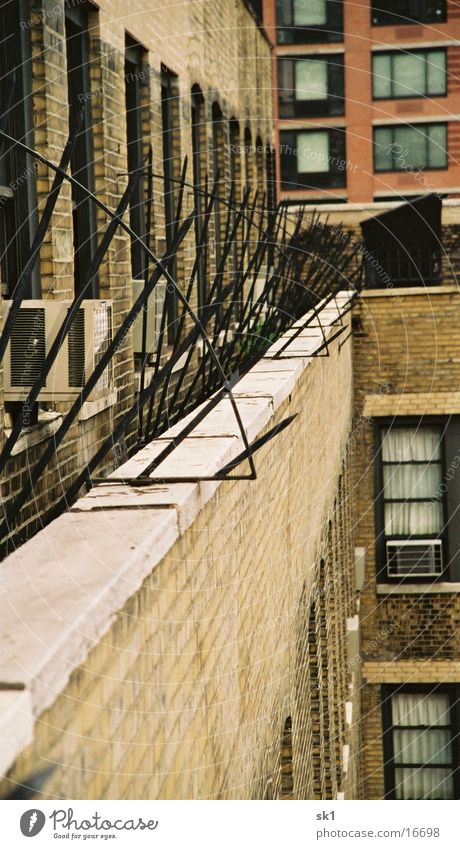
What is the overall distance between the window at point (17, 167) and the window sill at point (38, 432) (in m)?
0.65

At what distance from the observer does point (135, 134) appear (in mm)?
10844

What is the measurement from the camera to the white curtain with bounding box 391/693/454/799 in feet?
61.0

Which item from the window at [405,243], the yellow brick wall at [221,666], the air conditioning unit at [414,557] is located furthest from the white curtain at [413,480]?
the yellow brick wall at [221,666]

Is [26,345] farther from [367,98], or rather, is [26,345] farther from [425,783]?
[367,98]

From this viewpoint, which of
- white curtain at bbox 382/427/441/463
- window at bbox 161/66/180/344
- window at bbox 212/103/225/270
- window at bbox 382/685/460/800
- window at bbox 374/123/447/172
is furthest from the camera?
window at bbox 374/123/447/172

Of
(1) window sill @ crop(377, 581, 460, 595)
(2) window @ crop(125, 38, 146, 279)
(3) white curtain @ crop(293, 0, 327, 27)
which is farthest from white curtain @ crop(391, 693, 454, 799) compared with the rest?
(3) white curtain @ crop(293, 0, 327, 27)

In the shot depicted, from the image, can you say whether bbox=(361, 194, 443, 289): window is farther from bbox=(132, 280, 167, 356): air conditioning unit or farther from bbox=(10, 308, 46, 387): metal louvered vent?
bbox=(10, 308, 46, 387): metal louvered vent

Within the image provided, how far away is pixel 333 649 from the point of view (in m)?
12.0

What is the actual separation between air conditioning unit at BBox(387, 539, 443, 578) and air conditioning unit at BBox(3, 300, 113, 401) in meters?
12.4

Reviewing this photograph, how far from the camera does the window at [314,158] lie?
151 ft

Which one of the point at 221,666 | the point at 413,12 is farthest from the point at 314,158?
the point at 221,666

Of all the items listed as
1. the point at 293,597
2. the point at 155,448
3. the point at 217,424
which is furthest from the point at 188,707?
the point at 293,597

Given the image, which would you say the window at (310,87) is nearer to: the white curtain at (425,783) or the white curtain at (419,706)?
the white curtain at (419,706)

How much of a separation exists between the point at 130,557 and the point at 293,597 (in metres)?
3.89
